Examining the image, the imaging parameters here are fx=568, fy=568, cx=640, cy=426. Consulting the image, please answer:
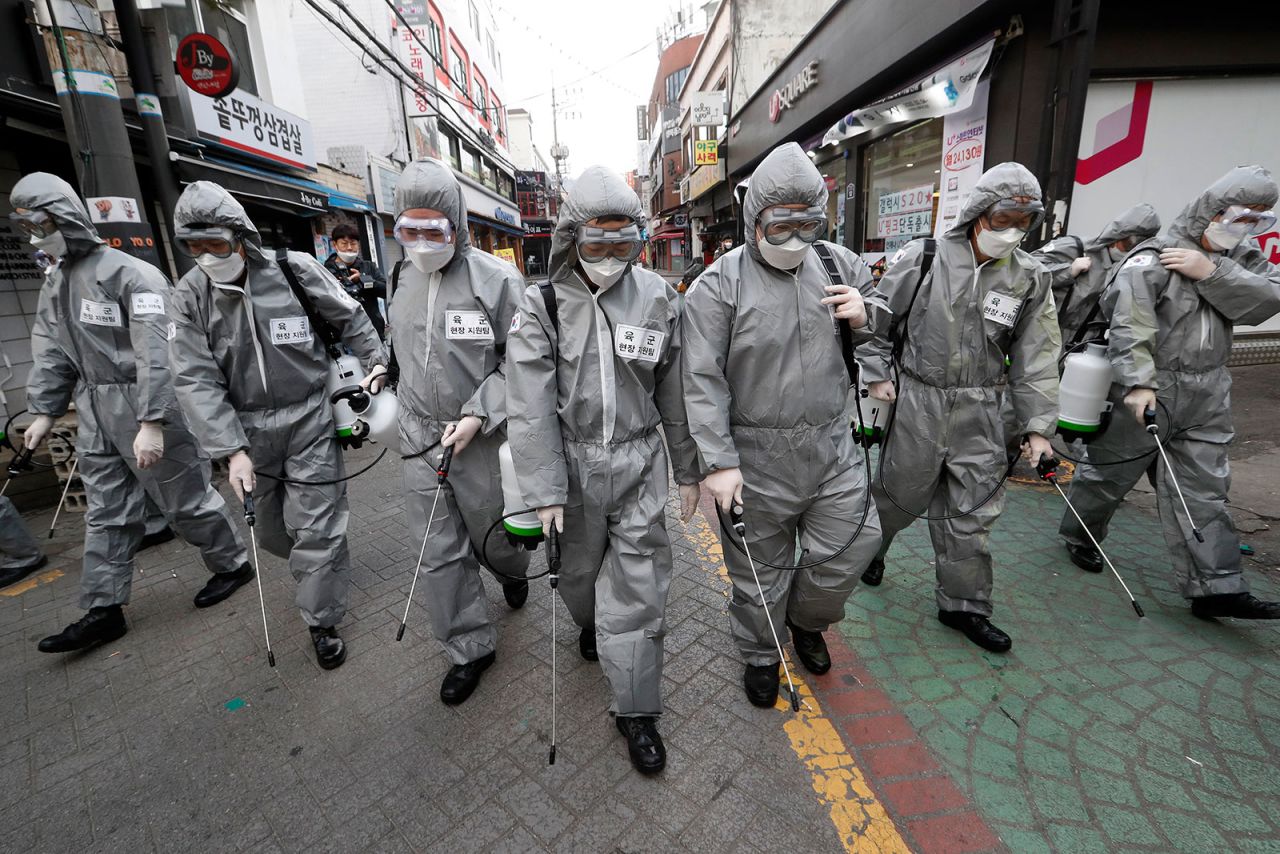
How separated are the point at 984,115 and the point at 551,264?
6.79m

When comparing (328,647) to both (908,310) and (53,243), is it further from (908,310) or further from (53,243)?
(908,310)

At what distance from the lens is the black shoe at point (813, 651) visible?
102 inches

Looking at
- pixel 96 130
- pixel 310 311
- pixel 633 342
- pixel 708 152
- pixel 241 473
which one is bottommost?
pixel 241 473

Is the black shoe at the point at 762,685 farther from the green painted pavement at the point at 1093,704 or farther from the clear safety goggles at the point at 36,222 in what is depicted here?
the clear safety goggles at the point at 36,222

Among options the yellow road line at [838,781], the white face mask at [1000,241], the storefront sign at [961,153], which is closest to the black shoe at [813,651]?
the yellow road line at [838,781]

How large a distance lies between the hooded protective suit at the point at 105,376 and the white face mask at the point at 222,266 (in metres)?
0.74

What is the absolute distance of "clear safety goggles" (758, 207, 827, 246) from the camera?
6.84 ft

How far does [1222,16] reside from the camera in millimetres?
Result: 5898

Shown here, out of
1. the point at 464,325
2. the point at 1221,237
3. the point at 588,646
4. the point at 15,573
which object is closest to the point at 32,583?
the point at 15,573

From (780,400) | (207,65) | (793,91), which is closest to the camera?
(780,400)

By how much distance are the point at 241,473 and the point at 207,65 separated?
18.3ft

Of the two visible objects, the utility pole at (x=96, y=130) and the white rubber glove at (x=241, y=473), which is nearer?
the white rubber glove at (x=241, y=473)

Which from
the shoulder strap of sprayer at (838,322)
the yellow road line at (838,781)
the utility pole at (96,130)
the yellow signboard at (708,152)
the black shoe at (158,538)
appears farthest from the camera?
the yellow signboard at (708,152)

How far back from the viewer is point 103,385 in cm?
318
